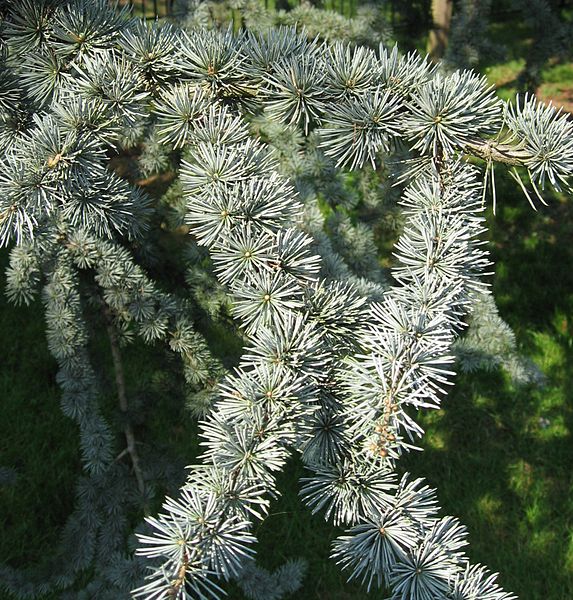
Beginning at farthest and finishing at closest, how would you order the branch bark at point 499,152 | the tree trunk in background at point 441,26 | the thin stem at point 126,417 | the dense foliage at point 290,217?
1. the tree trunk in background at point 441,26
2. the thin stem at point 126,417
3. the branch bark at point 499,152
4. the dense foliage at point 290,217

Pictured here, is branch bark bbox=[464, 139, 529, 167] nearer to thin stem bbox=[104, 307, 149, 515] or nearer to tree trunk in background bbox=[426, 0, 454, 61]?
thin stem bbox=[104, 307, 149, 515]

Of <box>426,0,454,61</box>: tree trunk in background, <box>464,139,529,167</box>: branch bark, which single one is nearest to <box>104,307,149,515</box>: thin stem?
<box>464,139,529,167</box>: branch bark

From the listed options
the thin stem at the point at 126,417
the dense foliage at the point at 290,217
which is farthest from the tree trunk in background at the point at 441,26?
the dense foliage at the point at 290,217

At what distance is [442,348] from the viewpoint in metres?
0.90

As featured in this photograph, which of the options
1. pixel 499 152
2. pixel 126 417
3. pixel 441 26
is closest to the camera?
pixel 499 152

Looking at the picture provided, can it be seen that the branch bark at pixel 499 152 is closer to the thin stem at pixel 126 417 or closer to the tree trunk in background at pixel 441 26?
the thin stem at pixel 126 417

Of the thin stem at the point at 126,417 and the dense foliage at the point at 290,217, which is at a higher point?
the dense foliage at the point at 290,217

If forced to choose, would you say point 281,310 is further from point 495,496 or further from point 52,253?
point 495,496

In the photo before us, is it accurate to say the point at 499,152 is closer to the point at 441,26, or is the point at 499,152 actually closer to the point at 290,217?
the point at 290,217

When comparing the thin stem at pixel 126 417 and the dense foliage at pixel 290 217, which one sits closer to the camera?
the dense foliage at pixel 290 217

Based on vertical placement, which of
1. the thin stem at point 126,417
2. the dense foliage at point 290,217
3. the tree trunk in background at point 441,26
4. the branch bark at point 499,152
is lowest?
the thin stem at point 126,417

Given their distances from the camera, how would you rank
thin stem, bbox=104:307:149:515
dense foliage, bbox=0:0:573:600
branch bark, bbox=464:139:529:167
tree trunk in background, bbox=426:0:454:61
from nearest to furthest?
dense foliage, bbox=0:0:573:600 < branch bark, bbox=464:139:529:167 < thin stem, bbox=104:307:149:515 < tree trunk in background, bbox=426:0:454:61

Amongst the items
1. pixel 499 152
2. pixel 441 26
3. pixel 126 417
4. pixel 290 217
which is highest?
pixel 441 26

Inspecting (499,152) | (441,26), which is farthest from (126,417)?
(441,26)
